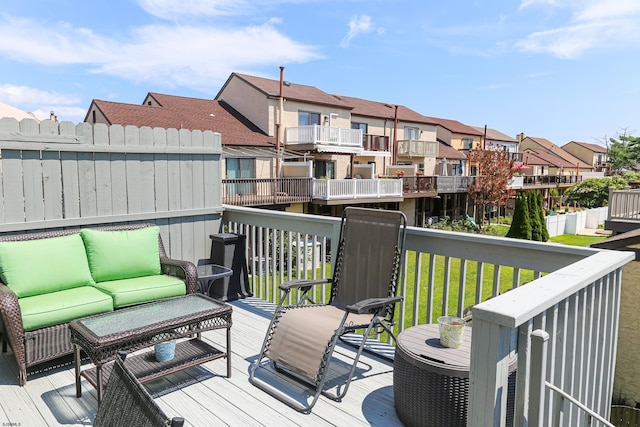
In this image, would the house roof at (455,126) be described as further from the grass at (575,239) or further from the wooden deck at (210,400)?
the wooden deck at (210,400)

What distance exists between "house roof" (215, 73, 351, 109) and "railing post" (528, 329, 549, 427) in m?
20.4

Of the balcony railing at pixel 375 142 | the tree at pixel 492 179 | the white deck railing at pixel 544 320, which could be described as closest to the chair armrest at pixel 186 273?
the white deck railing at pixel 544 320

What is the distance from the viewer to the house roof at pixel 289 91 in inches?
829

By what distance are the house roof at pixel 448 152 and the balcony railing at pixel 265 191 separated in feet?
49.8

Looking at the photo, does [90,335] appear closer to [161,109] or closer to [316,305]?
[316,305]

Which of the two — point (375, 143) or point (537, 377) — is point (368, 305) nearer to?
point (537, 377)

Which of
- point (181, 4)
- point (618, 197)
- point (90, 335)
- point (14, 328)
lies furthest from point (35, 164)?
point (618, 197)

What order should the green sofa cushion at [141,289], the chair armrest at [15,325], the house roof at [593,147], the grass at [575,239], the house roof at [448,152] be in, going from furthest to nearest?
the house roof at [593,147]
the house roof at [448,152]
the grass at [575,239]
the green sofa cushion at [141,289]
the chair armrest at [15,325]

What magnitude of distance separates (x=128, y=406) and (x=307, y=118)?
21.8 meters

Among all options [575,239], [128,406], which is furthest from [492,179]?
[128,406]

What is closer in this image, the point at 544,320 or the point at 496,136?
the point at 544,320

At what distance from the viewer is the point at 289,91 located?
869 inches

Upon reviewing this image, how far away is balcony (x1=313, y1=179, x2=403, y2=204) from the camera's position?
1870 centimetres

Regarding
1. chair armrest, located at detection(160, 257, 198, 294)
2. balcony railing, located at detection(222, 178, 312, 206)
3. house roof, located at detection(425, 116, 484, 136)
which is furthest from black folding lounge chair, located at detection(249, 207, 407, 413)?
house roof, located at detection(425, 116, 484, 136)
